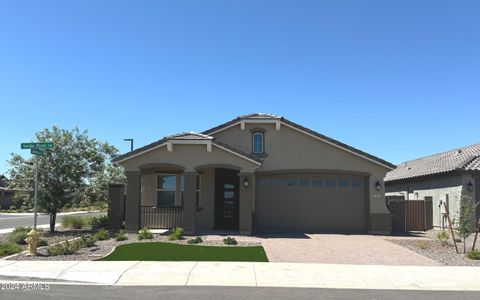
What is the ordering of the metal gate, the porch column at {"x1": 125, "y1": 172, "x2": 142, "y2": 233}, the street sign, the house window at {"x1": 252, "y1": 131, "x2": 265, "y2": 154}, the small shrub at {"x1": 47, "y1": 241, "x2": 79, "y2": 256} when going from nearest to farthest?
the small shrub at {"x1": 47, "y1": 241, "x2": 79, "y2": 256}, the street sign, the porch column at {"x1": 125, "y1": 172, "x2": 142, "y2": 233}, the house window at {"x1": 252, "y1": 131, "x2": 265, "y2": 154}, the metal gate

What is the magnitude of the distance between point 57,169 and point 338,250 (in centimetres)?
1204

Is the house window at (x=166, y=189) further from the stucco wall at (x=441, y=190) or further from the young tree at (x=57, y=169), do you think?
the stucco wall at (x=441, y=190)

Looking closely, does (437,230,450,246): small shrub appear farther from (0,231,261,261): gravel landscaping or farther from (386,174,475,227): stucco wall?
(0,231,261,261): gravel landscaping

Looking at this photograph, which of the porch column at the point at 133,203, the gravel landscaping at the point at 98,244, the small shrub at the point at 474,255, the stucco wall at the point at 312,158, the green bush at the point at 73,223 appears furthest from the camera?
the green bush at the point at 73,223

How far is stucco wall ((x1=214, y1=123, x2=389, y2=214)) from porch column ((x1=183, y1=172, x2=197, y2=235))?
11.7 feet

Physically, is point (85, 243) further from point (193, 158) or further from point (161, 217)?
Result: point (161, 217)

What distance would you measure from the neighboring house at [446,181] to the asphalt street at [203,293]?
8.65 meters

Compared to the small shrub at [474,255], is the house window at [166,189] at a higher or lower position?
higher

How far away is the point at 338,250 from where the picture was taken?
15.8 meters

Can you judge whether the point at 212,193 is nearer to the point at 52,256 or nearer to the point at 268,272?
the point at 52,256

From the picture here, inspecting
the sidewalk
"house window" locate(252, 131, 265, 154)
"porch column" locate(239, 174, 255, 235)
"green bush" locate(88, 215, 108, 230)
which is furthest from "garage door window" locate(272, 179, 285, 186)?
the sidewalk

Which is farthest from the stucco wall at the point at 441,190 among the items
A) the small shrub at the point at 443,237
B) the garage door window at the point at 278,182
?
the garage door window at the point at 278,182

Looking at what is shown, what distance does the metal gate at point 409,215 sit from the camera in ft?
76.5

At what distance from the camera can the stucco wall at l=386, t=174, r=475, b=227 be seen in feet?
71.7
